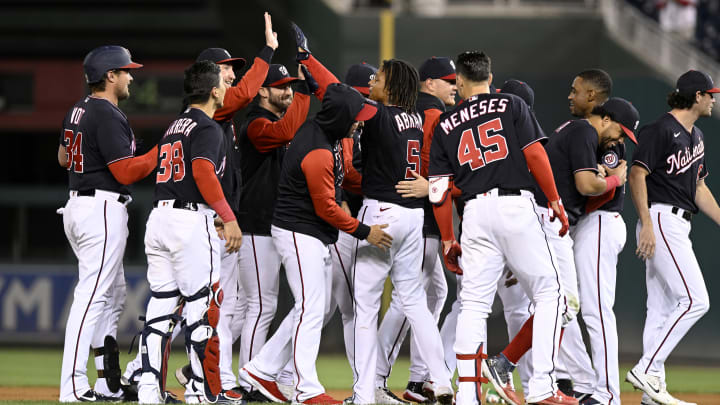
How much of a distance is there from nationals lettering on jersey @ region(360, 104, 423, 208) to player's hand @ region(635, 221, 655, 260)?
1.53 meters

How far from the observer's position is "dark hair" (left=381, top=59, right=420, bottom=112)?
539 cm

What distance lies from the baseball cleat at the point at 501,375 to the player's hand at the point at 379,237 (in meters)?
0.88

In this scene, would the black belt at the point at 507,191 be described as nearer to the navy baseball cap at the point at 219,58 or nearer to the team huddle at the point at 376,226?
the team huddle at the point at 376,226

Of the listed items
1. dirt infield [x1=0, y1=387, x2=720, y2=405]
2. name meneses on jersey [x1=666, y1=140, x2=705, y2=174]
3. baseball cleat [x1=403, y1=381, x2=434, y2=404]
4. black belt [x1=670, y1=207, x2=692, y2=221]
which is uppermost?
name meneses on jersey [x1=666, y1=140, x2=705, y2=174]

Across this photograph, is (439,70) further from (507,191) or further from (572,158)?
(507,191)

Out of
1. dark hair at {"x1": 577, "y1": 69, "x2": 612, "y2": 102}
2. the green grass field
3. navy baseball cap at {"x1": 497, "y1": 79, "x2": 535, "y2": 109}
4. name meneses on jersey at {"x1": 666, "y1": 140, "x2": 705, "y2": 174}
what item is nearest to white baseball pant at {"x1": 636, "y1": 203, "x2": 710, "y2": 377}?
name meneses on jersey at {"x1": 666, "y1": 140, "x2": 705, "y2": 174}

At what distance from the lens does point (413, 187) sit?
536 cm

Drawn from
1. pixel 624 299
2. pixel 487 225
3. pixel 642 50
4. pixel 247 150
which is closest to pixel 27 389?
pixel 247 150

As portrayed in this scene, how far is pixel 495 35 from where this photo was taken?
12961 mm

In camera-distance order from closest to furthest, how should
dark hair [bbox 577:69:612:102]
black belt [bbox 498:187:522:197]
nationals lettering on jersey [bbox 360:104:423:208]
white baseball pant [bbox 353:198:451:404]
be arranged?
black belt [bbox 498:187:522:197]
white baseball pant [bbox 353:198:451:404]
nationals lettering on jersey [bbox 360:104:423:208]
dark hair [bbox 577:69:612:102]

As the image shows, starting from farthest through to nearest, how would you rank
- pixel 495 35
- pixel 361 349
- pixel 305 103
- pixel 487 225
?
pixel 495 35 → pixel 305 103 → pixel 361 349 → pixel 487 225

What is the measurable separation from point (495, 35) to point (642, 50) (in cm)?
223

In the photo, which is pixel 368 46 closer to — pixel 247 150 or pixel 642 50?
pixel 642 50

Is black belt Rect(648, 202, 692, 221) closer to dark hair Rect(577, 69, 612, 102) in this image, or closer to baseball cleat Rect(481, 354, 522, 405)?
dark hair Rect(577, 69, 612, 102)
